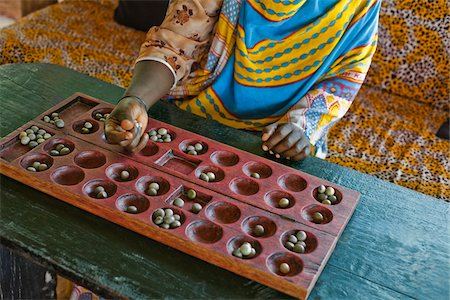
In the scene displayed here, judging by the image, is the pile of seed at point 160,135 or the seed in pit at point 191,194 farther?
the pile of seed at point 160,135

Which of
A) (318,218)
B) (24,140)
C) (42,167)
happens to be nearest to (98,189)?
(42,167)

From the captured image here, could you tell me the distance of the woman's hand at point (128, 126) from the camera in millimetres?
1305

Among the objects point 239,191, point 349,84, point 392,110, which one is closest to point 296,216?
point 239,191

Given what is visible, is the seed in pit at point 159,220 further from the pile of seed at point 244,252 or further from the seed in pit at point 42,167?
the seed in pit at point 42,167

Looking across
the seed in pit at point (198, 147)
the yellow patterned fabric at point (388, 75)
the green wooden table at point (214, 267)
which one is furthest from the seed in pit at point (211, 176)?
the yellow patterned fabric at point (388, 75)

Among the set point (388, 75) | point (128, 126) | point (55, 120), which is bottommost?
point (388, 75)

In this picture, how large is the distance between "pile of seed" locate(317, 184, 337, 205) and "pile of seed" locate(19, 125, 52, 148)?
64cm

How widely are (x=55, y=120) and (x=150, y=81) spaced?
26 cm

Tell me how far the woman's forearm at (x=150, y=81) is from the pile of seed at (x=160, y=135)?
81 mm

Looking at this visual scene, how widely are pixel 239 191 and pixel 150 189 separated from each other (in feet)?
0.66

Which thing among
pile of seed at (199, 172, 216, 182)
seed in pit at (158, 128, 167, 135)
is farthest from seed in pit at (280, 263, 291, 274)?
seed in pit at (158, 128, 167, 135)

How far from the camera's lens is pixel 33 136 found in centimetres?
136

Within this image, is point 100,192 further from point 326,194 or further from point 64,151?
point 326,194

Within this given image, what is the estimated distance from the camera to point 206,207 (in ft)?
3.92
